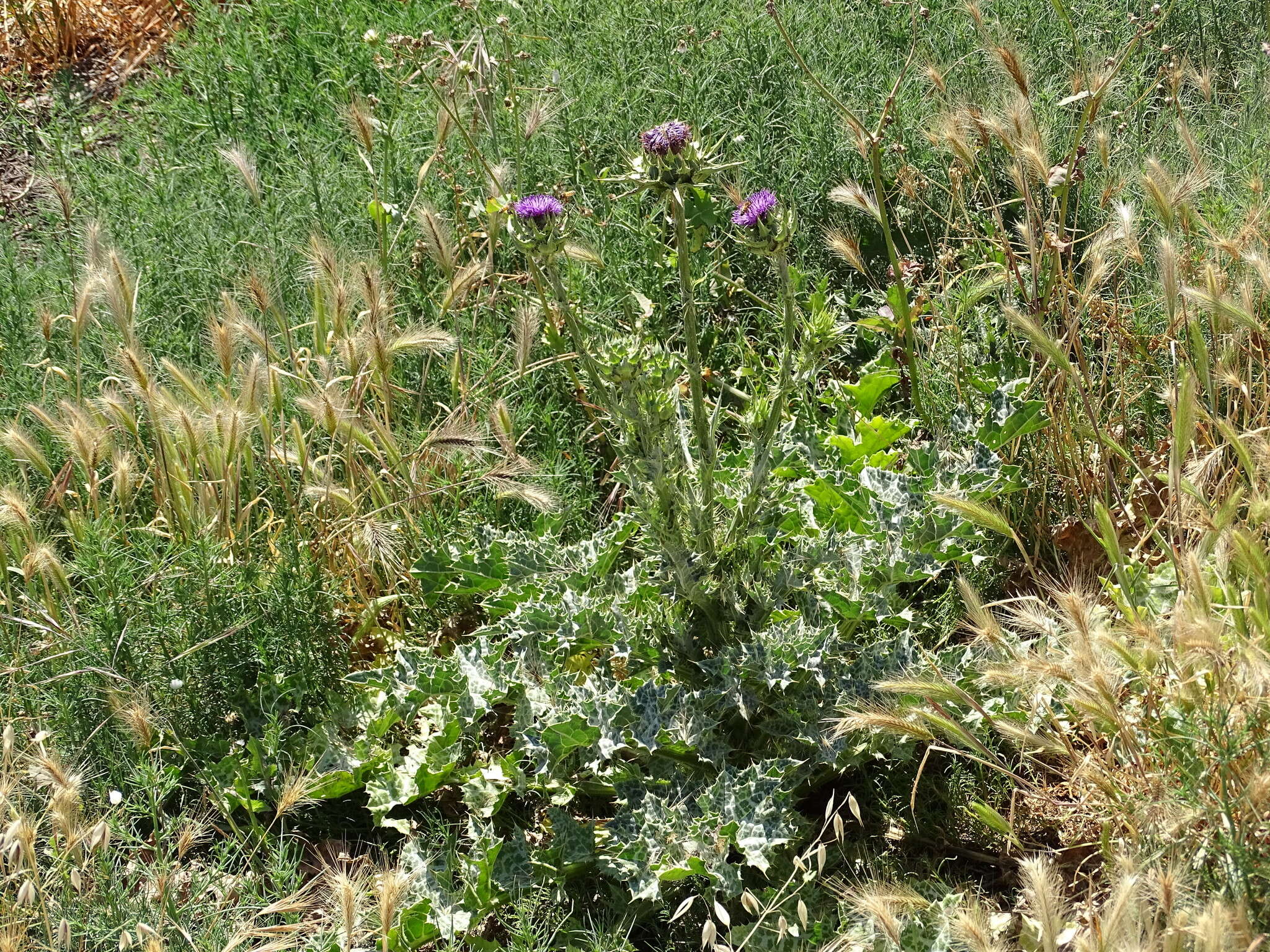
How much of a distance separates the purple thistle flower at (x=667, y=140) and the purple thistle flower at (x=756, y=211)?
23 cm

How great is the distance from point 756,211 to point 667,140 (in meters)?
0.28

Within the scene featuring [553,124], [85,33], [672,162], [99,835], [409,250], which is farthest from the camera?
[85,33]

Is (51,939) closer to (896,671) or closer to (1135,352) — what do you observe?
(896,671)

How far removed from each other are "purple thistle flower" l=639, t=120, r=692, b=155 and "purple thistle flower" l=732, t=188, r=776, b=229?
9.0 inches

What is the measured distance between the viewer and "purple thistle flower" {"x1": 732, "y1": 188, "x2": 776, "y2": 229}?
7.30ft

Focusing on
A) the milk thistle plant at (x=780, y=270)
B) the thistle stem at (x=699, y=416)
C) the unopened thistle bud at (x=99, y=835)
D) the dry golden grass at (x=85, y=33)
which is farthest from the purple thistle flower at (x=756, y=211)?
the dry golden grass at (x=85, y=33)

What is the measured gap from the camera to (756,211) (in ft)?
7.34

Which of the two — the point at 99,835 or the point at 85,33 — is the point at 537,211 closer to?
the point at 99,835

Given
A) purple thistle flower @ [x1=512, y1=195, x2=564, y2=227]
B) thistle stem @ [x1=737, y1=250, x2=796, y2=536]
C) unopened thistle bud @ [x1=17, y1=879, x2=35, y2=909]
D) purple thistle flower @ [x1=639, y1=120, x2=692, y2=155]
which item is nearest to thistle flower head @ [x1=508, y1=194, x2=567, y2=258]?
purple thistle flower @ [x1=512, y1=195, x2=564, y2=227]

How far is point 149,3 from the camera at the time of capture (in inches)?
234

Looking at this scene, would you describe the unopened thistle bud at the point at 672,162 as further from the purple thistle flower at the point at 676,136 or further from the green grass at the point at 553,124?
the green grass at the point at 553,124

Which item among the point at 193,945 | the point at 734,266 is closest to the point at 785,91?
the point at 734,266

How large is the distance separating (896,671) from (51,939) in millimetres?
1467

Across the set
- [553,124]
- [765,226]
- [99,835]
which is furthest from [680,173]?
[553,124]
